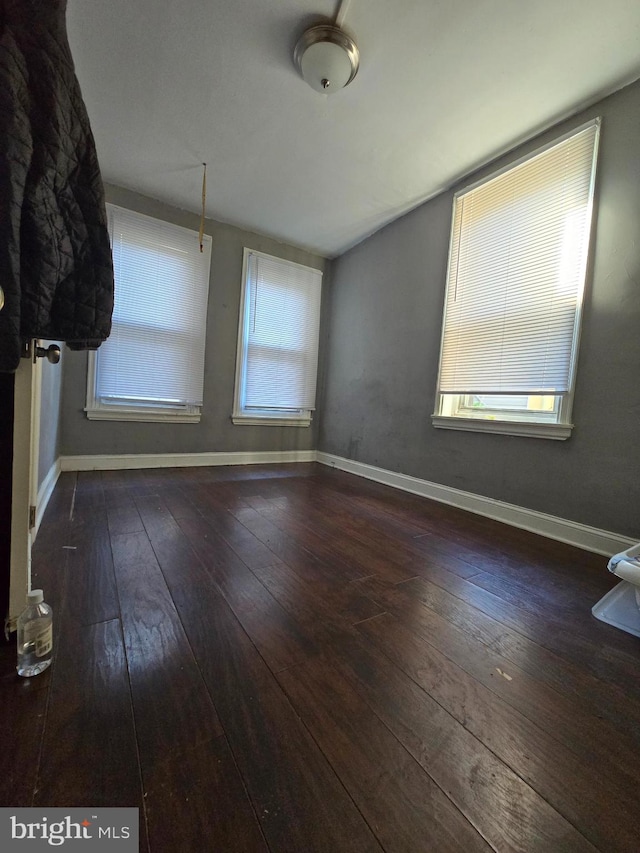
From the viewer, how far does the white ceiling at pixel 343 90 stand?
149 centimetres

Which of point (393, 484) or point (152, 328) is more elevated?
point (152, 328)

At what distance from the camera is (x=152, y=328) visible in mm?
3012

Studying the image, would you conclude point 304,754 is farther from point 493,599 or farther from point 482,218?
point 482,218

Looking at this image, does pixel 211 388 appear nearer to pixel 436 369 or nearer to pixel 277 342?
pixel 277 342

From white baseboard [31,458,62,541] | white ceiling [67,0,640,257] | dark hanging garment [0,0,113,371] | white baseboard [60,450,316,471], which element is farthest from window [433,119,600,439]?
white baseboard [31,458,62,541]

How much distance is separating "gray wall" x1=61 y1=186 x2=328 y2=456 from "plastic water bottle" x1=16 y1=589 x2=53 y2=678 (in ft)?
7.89

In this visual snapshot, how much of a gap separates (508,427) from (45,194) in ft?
7.67

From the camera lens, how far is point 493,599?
1280 millimetres

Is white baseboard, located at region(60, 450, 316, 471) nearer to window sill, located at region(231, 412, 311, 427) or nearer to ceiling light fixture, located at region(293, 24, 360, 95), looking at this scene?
window sill, located at region(231, 412, 311, 427)

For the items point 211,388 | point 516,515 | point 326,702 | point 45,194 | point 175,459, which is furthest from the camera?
point 211,388

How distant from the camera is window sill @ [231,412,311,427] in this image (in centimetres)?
355

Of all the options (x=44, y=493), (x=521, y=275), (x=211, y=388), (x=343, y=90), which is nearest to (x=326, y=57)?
(x=343, y=90)

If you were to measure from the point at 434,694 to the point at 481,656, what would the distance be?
23 cm

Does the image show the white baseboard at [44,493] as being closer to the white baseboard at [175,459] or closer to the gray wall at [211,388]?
the white baseboard at [175,459]
